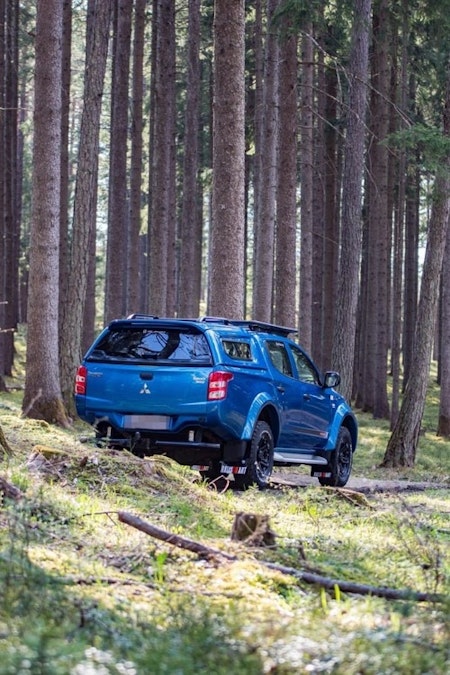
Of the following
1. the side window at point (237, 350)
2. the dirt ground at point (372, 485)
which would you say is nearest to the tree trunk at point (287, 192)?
the dirt ground at point (372, 485)

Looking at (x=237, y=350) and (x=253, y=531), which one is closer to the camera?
(x=253, y=531)

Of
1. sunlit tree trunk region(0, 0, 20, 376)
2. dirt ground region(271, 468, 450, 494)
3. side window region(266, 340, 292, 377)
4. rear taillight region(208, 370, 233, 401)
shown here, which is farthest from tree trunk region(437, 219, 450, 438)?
rear taillight region(208, 370, 233, 401)

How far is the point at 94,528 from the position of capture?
6.97 meters

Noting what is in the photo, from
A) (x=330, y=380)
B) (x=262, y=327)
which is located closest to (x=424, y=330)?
(x=330, y=380)

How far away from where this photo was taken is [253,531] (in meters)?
6.54

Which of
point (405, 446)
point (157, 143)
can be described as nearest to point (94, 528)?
point (405, 446)

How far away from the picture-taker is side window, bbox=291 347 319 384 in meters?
13.0

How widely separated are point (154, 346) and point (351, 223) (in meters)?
9.34

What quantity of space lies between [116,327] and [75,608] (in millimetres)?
6850

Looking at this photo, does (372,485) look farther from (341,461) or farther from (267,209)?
(267,209)

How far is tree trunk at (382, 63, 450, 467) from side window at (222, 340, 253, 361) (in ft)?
22.1

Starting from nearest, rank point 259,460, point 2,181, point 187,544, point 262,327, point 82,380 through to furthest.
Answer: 1. point 187,544
2. point 82,380
3. point 259,460
4. point 262,327
5. point 2,181

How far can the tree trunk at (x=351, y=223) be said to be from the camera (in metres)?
19.3

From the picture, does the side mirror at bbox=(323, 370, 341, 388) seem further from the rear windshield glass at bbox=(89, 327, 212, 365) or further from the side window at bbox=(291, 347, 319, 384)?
the rear windshield glass at bbox=(89, 327, 212, 365)
